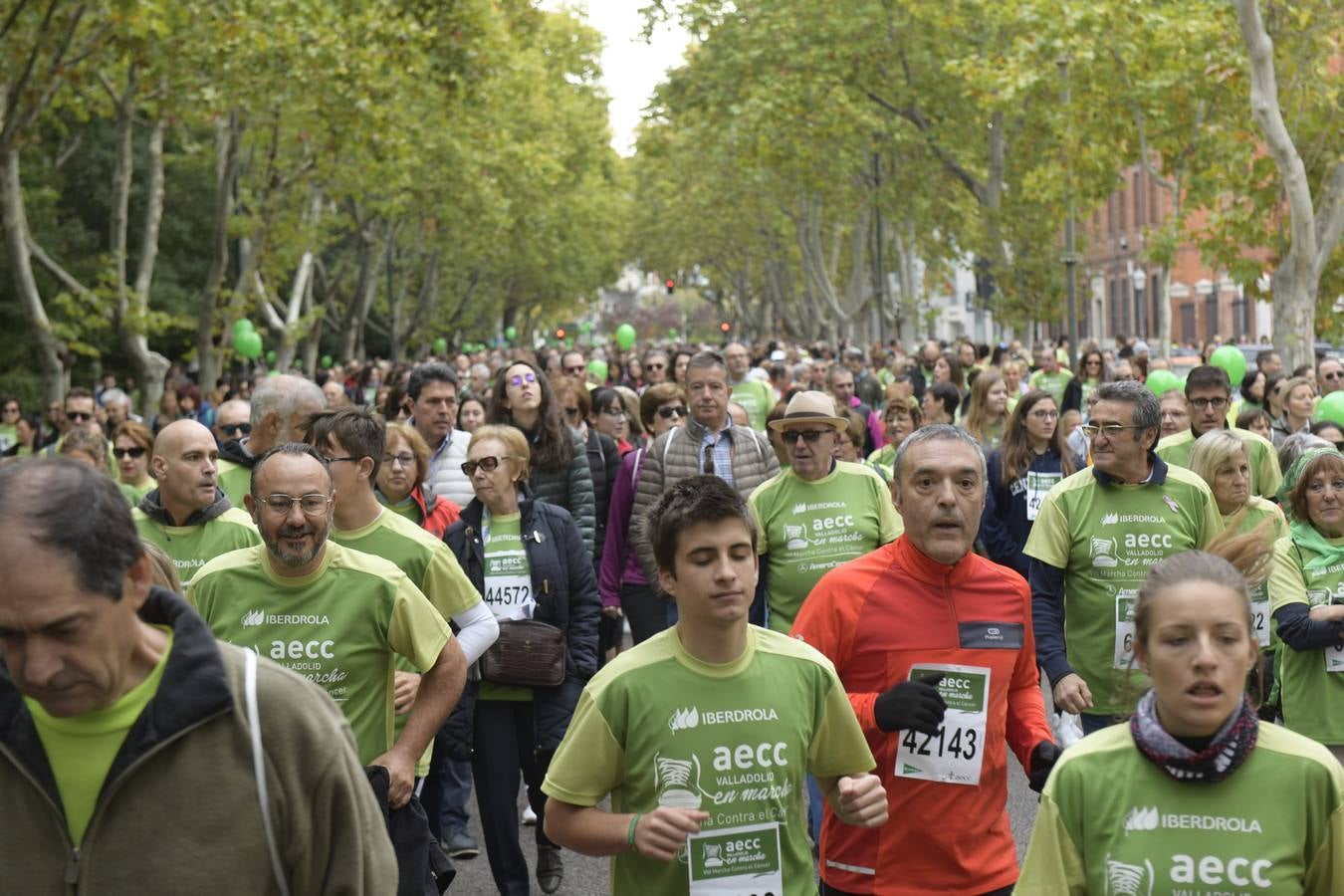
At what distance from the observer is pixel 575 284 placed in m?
75.3

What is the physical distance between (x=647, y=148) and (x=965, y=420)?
30.1 m

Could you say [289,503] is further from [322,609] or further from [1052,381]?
[1052,381]

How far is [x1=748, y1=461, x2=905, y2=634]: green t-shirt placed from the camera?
7391 millimetres

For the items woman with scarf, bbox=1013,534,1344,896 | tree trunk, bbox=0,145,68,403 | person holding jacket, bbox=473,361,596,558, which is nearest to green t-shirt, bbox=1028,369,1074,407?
person holding jacket, bbox=473,361,596,558

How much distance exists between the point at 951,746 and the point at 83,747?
2.50 meters

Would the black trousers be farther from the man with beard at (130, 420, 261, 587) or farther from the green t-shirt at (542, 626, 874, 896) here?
the green t-shirt at (542, 626, 874, 896)

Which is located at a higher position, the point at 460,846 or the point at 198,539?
the point at 198,539

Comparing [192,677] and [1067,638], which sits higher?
[192,677]

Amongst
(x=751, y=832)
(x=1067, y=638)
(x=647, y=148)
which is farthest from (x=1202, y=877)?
(x=647, y=148)

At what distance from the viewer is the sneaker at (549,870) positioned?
7738 millimetres

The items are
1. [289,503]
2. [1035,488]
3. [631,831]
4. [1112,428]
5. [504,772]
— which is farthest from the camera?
[1035,488]

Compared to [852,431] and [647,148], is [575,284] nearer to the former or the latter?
[647,148]

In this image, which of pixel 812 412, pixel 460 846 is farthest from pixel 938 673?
pixel 460 846

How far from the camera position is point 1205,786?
3520 mm
